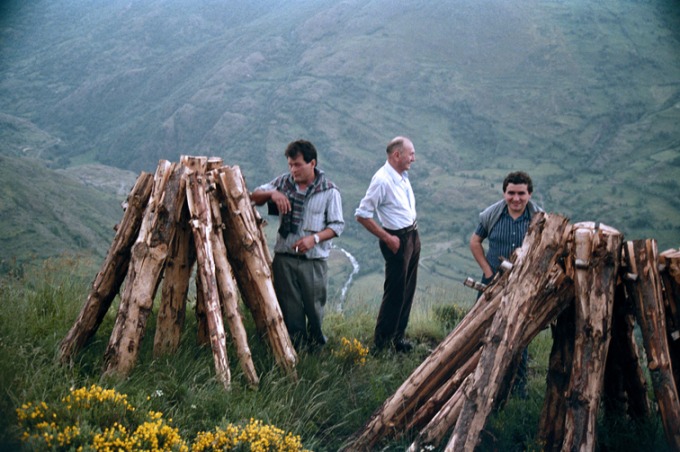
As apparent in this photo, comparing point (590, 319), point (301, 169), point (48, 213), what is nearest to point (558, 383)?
point (590, 319)

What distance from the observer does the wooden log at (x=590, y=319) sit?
3.76 metres

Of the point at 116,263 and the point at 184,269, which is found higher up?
the point at 116,263

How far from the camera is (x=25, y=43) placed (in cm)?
13375

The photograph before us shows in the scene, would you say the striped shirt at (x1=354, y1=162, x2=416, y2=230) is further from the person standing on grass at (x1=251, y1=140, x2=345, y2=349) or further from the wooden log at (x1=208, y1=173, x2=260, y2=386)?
the wooden log at (x1=208, y1=173, x2=260, y2=386)

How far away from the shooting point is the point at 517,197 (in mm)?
5492

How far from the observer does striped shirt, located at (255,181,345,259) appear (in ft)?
18.4

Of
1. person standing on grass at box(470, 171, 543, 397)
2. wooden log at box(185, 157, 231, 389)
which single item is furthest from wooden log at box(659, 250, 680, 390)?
wooden log at box(185, 157, 231, 389)

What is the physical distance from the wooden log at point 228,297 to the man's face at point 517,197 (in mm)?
2632

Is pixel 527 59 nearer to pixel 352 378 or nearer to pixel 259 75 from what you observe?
pixel 259 75

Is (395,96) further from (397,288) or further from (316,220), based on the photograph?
(316,220)

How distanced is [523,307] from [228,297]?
7.97ft

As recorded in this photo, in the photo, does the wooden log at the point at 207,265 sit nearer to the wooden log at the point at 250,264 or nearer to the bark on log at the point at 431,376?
the wooden log at the point at 250,264

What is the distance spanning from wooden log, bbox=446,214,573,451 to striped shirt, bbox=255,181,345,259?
200 cm

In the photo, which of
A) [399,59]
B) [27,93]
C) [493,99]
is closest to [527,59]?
[493,99]
